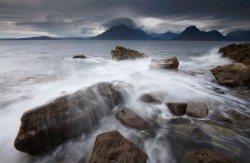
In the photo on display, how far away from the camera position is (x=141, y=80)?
41.1ft

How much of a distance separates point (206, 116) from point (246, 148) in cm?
198

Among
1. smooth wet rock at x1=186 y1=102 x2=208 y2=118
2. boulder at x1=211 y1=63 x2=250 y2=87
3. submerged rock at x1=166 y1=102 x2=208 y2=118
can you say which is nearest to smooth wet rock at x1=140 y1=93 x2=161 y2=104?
submerged rock at x1=166 y1=102 x2=208 y2=118

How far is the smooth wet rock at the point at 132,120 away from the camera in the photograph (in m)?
6.46

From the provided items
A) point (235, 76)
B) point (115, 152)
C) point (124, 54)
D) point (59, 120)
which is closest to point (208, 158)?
point (115, 152)

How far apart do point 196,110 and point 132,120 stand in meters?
2.73

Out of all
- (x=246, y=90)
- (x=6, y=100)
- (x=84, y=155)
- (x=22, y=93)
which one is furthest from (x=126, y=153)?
(x=246, y=90)

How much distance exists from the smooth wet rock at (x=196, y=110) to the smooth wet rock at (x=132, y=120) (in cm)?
198

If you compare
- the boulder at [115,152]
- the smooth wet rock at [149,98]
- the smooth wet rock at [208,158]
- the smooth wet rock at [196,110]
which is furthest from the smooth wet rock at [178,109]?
the boulder at [115,152]

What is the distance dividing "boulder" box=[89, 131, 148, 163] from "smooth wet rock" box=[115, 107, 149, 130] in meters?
1.79

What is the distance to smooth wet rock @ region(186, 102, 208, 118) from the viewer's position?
7.30 m

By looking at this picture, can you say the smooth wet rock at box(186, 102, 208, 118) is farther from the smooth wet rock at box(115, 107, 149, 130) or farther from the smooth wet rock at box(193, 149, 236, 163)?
the smooth wet rock at box(193, 149, 236, 163)

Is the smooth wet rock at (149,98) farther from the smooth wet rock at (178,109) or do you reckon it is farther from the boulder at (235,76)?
the boulder at (235,76)

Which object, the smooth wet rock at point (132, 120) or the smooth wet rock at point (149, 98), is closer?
the smooth wet rock at point (132, 120)

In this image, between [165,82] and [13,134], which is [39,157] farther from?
[165,82]
